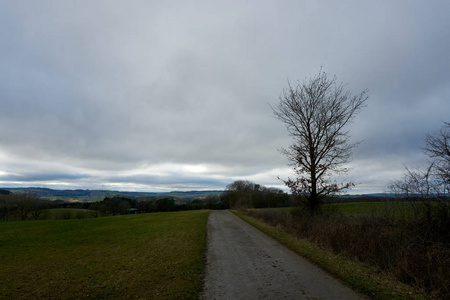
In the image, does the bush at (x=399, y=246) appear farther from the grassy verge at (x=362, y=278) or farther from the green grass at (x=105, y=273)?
the green grass at (x=105, y=273)

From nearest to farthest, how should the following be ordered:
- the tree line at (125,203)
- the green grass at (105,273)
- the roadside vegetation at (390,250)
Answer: the roadside vegetation at (390,250), the green grass at (105,273), the tree line at (125,203)

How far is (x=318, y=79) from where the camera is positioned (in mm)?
15555

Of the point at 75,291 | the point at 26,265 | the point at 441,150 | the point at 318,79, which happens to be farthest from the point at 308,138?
the point at 26,265

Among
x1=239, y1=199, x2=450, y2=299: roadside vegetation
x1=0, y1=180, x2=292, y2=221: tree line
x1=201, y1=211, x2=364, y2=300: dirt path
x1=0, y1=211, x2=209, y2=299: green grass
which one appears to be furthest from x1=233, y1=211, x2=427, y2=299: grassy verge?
x1=0, y1=180, x2=292, y2=221: tree line

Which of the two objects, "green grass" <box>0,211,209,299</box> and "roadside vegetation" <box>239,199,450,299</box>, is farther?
"green grass" <box>0,211,209,299</box>

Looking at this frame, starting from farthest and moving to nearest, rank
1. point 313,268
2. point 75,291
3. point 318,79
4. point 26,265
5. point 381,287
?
point 318,79
point 26,265
point 313,268
point 75,291
point 381,287

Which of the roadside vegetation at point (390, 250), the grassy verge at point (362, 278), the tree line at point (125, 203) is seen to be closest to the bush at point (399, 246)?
the roadside vegetation at point (390, 250)

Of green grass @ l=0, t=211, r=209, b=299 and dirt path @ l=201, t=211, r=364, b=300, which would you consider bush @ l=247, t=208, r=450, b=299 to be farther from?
green grass @ l=0, t=211, r=209, b=299

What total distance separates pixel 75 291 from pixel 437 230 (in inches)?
462

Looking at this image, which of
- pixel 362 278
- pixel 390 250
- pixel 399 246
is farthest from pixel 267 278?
pixel 399 246

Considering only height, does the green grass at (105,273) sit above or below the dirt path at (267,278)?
below

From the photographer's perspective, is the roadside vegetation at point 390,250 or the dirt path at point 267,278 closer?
the dirt path at point 267,278

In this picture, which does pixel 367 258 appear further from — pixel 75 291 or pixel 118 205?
pixel 118 205

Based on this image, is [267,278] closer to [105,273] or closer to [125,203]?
[105,273]
